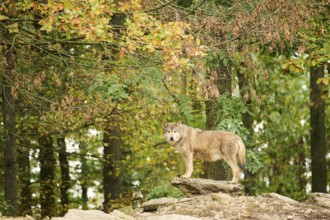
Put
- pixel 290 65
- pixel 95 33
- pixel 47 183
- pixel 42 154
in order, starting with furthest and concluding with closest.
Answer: pixel 47 183, pixel 42 154, pixel 290 65, pixel 95 33

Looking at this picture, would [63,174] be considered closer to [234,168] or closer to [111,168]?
[111,168]

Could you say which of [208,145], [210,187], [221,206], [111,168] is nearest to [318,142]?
[111,168]

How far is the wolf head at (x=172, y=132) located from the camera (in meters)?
14.3

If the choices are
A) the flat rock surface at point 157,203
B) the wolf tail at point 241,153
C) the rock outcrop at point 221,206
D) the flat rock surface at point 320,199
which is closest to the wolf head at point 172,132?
the rock outcrop at point 221,206

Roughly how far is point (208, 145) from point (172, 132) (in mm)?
860

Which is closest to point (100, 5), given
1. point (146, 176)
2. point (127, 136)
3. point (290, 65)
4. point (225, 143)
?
point (225, 143)

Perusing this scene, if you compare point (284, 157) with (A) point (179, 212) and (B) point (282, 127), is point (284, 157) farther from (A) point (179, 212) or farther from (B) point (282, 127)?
(A) point (179, 212)

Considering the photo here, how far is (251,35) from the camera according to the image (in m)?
13.2

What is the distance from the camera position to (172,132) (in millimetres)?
14445

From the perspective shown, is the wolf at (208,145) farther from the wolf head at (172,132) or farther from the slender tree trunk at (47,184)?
the slender tree trunk at (47,184)

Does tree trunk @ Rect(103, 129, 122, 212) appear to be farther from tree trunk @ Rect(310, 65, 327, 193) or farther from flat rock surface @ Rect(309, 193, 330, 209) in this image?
flat rock surface @ Rect(309, 193, 330, 209)

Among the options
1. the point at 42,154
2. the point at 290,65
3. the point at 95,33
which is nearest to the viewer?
the point at 95,33

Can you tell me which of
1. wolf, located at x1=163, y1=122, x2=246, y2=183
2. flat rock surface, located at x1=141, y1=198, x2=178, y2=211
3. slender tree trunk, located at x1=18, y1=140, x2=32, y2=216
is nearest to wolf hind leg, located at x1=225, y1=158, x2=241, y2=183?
wolf, located at x1=163, y1=122, x2=246, y2=183

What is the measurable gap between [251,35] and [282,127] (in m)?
13.3
